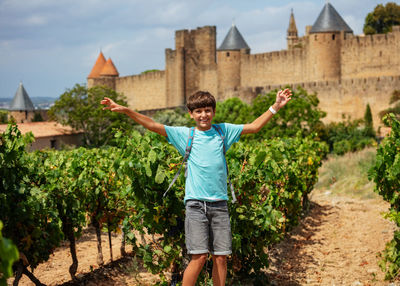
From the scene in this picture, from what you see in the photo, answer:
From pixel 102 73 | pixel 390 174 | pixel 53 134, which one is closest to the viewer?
pixel 390 174

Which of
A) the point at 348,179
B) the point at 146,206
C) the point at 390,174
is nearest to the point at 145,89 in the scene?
the point at 348,179

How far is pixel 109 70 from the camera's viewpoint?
5144cm

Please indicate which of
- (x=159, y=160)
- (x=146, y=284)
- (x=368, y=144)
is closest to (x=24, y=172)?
(x=159, y=160)

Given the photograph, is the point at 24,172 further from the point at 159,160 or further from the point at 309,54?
the point at 309,54

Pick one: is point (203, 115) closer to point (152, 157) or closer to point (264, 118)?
point (264, 118)

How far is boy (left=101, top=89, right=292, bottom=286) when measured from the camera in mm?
3648

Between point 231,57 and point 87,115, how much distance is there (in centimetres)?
1208

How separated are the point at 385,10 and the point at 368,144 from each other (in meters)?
22.5

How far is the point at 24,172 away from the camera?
15.4 feet

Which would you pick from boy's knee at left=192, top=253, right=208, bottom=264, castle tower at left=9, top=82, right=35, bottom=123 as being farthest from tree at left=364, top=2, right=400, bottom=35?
boy's knee at left=192, top=253, right=208, bottom=264

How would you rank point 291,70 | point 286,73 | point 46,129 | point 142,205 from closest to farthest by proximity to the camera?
point 142,205 → point 46,129 → point 291,70 → point 286,73

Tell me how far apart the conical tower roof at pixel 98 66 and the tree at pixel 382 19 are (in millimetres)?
26095

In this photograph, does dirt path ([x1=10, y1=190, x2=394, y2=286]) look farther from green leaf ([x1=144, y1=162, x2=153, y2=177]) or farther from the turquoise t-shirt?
the turquoise t-shirt

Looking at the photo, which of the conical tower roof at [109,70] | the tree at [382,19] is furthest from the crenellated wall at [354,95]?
the conical tower roof at [109,70]
